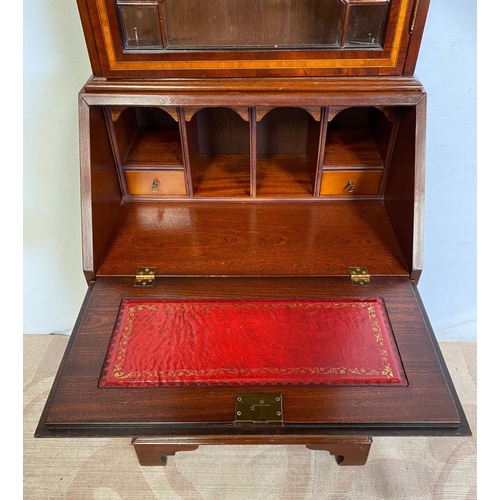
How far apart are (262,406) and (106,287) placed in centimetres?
50

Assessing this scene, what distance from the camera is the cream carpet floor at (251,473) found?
5.14ft

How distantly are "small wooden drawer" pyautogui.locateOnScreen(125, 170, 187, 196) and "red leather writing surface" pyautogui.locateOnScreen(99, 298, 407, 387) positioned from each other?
386mm

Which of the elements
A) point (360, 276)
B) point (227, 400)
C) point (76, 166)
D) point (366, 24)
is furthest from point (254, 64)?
point (76, 166)

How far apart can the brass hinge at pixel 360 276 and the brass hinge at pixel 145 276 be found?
1.62 ft

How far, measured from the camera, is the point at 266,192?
142 centimetres

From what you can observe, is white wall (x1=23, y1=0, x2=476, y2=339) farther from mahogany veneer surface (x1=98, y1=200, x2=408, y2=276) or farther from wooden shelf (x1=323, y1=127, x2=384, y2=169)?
mahogany veneer surface (x1=98, y1=200, x2=408, y2=276)

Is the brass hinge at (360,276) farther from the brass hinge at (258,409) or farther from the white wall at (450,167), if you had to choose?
the white wall at (450,167)

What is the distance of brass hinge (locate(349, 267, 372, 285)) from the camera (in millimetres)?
1205

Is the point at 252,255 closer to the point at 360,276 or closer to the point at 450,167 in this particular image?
the point at 360,276

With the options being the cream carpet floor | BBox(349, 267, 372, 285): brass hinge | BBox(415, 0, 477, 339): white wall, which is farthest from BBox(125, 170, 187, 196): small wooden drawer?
the cream carpet floor

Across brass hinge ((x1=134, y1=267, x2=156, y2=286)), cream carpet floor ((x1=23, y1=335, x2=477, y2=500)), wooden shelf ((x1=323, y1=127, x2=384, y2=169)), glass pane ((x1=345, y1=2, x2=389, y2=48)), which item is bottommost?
cream carpet floor ((x1=23, y1=335, x2=477, y2=500))

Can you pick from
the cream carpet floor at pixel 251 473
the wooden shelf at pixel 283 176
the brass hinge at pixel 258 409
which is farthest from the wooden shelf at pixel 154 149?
the cream carpet floor at pixel 251 473

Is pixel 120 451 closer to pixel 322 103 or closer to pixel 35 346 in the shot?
pixel 35 346

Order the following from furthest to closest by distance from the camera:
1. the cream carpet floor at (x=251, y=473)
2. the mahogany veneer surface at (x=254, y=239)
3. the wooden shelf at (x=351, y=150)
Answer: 1. the cream carpet floor at (x=251, y=473)
2. the wooden shelf at (x=351, y=150)
3. the mahogany veneer surface at (x=254, y=239)
